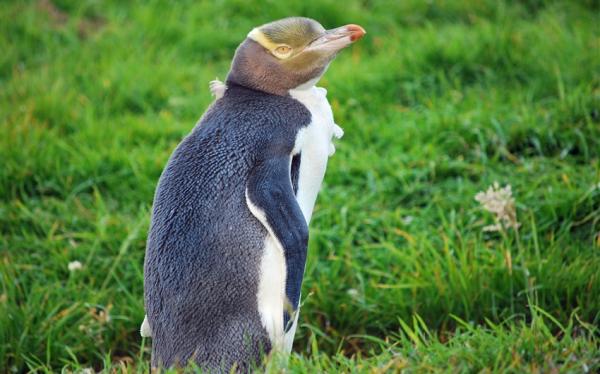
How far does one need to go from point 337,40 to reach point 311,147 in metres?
0.32

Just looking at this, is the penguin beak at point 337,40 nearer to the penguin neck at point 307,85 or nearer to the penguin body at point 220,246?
the penguin neck at point 307,85

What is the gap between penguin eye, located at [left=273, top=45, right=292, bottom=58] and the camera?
100 inches

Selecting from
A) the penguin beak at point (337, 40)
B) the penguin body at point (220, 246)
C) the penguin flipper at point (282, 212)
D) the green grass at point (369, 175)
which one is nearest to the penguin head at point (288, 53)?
the penguin beak at point (337, 40)

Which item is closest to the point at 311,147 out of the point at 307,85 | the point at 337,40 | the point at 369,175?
the point at 307,85

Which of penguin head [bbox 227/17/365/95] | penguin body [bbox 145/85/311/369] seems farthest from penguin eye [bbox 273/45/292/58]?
penguin body [bbox 145/85/311/369]

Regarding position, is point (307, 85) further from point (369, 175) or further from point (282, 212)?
point (369, 175)

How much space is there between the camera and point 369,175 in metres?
4.26

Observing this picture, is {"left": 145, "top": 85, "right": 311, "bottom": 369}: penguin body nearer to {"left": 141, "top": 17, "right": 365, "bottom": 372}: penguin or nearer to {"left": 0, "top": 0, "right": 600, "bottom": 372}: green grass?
{"left": 141, "top": 17, "right": 365, "bottom": 372}: penguin

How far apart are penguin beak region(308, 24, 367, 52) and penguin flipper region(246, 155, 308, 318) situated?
0.37 meters

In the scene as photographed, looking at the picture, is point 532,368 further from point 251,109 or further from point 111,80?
point 111,80

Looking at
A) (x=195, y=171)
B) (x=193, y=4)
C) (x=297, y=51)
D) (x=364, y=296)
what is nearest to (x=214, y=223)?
(x=195, y=171)

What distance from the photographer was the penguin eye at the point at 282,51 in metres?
2.55

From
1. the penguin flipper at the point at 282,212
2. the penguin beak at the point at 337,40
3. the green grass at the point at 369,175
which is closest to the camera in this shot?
the penguin flipper at the point at 282,212

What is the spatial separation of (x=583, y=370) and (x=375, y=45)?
3.67 meters
